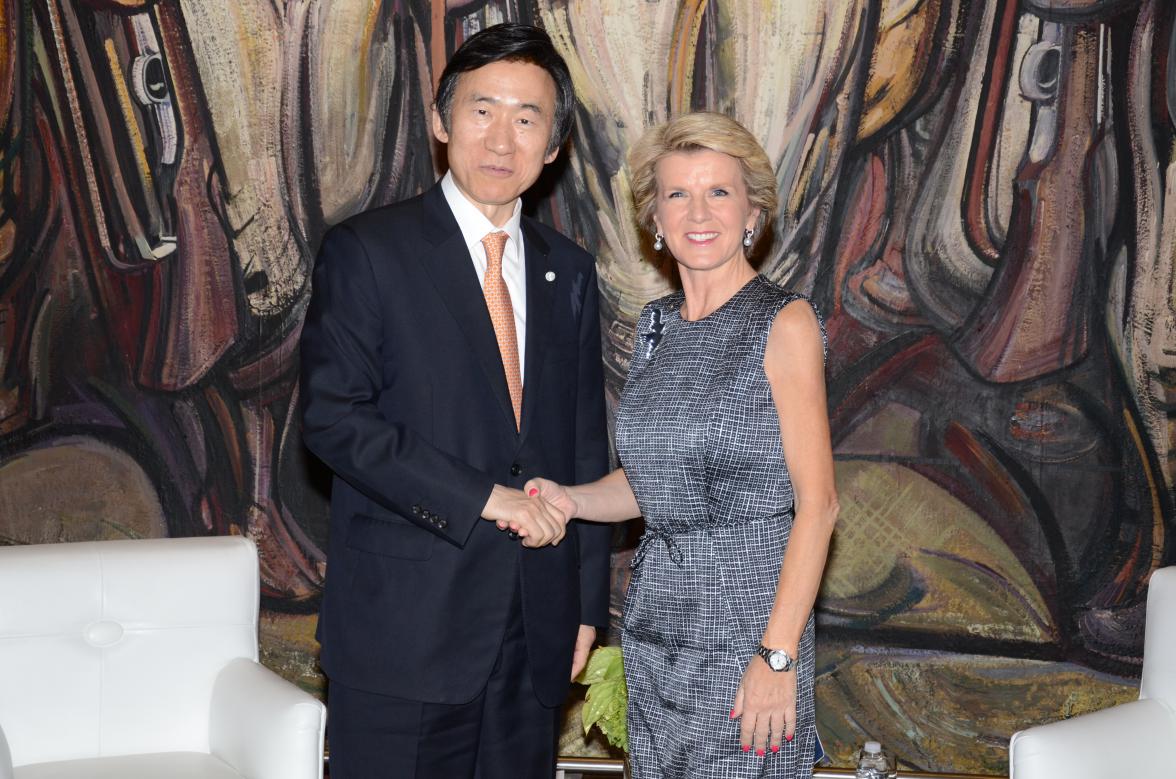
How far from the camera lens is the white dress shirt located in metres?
2.39

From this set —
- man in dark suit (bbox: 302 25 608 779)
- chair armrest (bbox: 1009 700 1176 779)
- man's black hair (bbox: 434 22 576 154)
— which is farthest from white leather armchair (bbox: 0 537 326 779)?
chair armrest (bbox: 1009 700 1176 779)

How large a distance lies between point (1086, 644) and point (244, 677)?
2.65m

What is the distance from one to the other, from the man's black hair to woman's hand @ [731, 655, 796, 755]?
117 centimetres

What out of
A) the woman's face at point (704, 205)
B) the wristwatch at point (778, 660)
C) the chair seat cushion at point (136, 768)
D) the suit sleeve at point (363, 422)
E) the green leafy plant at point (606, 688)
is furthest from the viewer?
the green leafy plant at point (606, 688)

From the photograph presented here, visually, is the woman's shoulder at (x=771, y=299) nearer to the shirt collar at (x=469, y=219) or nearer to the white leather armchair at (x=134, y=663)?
the shirt collar at (x=469, y=219)

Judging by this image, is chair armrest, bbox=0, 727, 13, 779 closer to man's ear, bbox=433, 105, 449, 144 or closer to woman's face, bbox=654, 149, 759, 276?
man's ear, bbox=433, 105, 449, 144

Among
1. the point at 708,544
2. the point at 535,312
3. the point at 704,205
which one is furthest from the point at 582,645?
the point at 704,205

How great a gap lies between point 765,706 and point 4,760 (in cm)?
173

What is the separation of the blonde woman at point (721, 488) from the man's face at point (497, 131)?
22 cm

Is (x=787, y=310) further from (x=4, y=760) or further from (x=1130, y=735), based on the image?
(x=4, y=760)

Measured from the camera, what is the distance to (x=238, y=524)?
4.03 meters

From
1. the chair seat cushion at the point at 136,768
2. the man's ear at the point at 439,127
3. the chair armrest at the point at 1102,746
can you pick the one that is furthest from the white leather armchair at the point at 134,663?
the chair armrest at the point at 1102,746

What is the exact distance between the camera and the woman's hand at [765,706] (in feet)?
6.77

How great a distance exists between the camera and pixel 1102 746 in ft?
8.35
